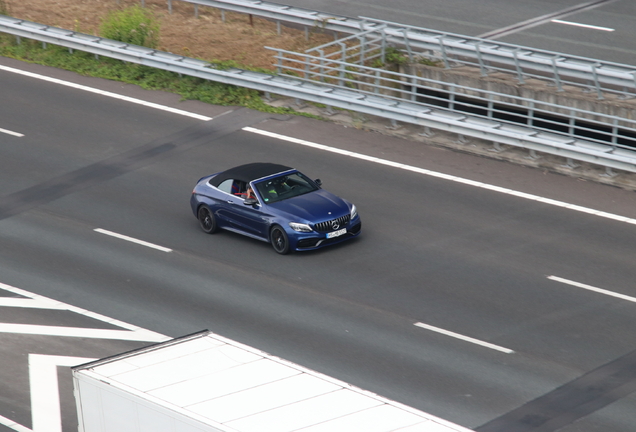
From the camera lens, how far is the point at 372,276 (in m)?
16.5

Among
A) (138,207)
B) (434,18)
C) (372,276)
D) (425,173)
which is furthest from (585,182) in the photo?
(434,18)

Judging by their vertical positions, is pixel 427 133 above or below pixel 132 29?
below

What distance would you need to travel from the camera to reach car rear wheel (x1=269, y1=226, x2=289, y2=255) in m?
17.5

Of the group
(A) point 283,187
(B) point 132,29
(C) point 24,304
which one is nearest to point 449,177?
(A) point 283,187

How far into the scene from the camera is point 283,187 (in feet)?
59.8

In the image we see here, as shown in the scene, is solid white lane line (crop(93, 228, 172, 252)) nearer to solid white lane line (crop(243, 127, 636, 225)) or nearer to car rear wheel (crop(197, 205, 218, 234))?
car rear wheel (crop(197, 205, 218, 234))

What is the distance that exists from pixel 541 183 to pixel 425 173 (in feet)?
7.92

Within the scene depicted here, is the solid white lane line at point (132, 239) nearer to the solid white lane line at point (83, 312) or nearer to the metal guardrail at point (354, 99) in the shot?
the solid white lane line at point (83, 312)

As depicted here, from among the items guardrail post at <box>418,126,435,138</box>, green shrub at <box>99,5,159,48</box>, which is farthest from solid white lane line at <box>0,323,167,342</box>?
green shrub at <box>99,5,159,48</box>

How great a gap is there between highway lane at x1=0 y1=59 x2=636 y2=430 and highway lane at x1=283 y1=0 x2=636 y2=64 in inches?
285

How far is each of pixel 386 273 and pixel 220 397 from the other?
819 cm

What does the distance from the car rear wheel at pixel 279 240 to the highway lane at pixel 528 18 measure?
12185 mm

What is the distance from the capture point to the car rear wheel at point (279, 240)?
57.3 ft

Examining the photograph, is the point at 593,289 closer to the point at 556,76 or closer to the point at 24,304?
the point at 556,76
